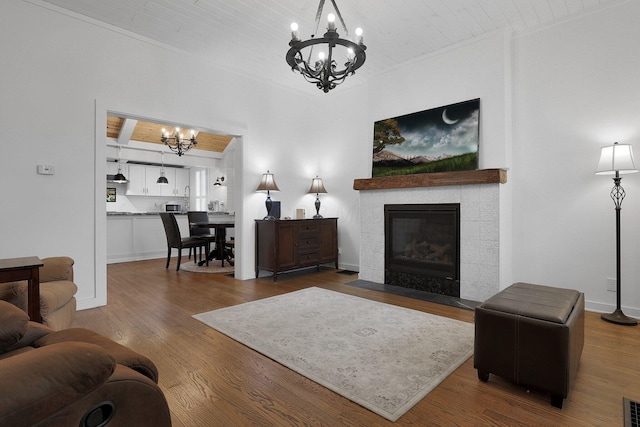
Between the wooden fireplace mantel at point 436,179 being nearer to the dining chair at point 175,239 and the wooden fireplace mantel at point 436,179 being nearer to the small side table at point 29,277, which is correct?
the dining chair at point 175,239

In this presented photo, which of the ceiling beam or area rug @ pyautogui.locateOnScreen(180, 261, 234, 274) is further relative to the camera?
the ceiling beam

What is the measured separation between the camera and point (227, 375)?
211cm

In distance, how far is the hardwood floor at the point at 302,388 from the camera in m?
1.67

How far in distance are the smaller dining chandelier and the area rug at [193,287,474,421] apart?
443 centimetres

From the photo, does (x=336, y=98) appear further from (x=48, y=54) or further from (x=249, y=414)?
(x=249, y=414)

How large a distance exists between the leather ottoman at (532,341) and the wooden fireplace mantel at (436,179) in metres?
1.72

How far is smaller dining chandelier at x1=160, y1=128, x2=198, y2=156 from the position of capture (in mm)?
6758

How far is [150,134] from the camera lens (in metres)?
7.78

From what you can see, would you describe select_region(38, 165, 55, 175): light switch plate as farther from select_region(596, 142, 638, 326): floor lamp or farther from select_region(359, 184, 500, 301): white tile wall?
select_region(596, 142, 638, 326): floor lamp

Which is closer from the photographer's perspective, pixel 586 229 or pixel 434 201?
pixel 586 229

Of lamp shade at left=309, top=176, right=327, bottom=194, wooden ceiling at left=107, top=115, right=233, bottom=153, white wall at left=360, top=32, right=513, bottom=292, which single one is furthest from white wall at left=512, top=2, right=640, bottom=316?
wooden ceiling at left=107, top=115, right=233, bottom=153

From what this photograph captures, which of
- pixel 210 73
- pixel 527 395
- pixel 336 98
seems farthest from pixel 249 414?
pixel 336 98

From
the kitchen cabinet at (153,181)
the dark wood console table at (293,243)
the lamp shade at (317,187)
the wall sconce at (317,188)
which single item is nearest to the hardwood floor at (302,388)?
the dark wood console table at (293,243)

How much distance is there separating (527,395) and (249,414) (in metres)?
1.56
